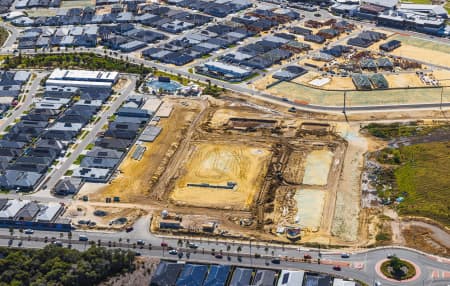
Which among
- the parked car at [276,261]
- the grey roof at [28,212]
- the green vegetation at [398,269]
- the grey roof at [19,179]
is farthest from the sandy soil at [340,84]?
the grey roof at [28,212]

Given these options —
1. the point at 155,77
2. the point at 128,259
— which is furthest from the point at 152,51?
the point at 128,259

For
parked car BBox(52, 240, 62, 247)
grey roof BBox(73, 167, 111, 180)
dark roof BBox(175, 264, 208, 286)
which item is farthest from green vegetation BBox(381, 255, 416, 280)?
grey roof BBox(73, 167, 111, 180)

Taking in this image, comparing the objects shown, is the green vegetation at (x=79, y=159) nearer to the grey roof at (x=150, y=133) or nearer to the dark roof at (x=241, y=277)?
the grey roof at (x=150, y=133)

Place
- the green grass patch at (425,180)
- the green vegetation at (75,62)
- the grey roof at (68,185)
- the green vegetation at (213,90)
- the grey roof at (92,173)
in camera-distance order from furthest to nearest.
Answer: the green vegetation at (75,62)
the green vegetation at (213,90)
the grey roof at (92,173)
the grey roof at (68,185)
the green grass patch at (425,180)

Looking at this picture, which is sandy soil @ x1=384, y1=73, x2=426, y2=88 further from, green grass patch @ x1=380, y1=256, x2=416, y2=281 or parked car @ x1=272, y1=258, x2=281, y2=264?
parked car @ x1=272, y1=258, x2=281, y2=264

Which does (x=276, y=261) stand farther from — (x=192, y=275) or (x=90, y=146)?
(x=90, y=146)

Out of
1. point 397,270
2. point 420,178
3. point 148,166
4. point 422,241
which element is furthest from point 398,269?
point 148,166
